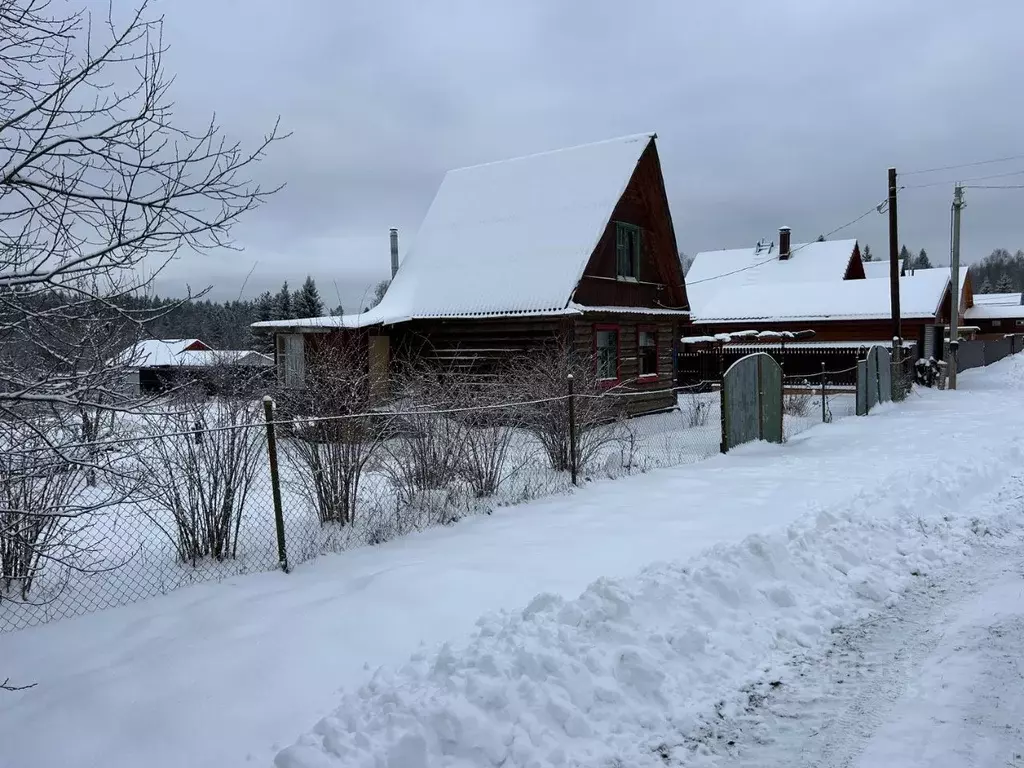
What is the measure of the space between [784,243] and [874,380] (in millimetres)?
26262

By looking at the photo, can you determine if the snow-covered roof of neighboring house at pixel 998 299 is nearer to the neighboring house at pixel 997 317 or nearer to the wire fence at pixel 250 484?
the neighboring house at pixel 997 317

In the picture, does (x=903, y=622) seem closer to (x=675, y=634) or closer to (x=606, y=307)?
(x=675, y=634)

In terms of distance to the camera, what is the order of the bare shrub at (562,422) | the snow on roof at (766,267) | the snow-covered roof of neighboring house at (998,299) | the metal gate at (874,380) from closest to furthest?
the bare shrub at (562,422) → the metal gate at (874,380) → the snow on roof at (766,267) → the snow-covered roof of neighboring house at (998,299)

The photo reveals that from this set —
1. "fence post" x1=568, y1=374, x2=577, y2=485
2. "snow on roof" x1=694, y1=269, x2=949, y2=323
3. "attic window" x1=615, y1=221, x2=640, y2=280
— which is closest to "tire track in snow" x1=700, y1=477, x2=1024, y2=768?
"fence post" x1=568, y1=374, x2=577, y2=485

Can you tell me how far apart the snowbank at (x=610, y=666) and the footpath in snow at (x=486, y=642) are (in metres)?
0.01

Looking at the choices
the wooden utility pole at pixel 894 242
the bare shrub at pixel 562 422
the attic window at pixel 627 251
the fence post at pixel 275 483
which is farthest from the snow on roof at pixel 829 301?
the fence post at pixel 275 483

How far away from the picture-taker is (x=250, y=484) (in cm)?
676

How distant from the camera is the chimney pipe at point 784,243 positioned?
4209 centimetres

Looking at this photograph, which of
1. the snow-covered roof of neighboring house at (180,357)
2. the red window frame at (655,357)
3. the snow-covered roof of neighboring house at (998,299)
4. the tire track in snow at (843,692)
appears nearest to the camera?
the tire track in snow at (843,692)

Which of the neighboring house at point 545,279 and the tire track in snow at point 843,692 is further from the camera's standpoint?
the neighboring house at point 545,279

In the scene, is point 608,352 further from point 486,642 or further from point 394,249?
point 486,642

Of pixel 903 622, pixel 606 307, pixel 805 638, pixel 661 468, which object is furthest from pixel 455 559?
pixel 606 307

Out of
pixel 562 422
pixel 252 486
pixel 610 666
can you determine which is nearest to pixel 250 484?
pixel 252 486

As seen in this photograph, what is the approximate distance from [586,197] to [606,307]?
3.20 m
